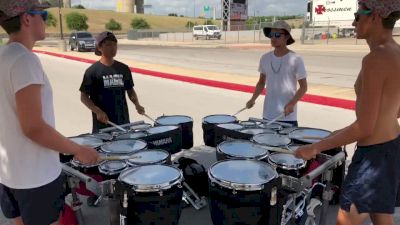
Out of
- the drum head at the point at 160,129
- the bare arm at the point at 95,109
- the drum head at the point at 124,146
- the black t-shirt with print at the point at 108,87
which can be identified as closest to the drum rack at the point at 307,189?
the drum head at the point at 124,146

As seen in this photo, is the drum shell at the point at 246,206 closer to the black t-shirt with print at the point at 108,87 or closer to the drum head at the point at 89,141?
the drum head at the point at 89,141

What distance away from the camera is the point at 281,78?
441cm

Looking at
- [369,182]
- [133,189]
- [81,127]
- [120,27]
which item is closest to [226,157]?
[133,189]

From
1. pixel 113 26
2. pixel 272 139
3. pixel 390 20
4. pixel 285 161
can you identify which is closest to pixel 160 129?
pixel 272 139

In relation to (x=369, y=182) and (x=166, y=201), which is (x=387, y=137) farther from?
(x=166, y=201)

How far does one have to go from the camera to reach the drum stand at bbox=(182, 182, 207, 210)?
3.84 m

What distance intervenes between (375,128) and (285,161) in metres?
1.06

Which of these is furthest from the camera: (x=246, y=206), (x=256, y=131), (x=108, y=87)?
(x=108, y=87)

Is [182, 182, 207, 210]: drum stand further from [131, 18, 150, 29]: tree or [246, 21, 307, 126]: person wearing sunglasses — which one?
[131, 18, 150, 29]: tree

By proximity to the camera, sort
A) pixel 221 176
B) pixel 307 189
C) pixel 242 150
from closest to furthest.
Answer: pixel 221 176 < pixel 307 189 < pixel 242 150

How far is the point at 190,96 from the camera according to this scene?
1038 cm

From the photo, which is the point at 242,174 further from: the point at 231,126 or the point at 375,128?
the point at 231,126

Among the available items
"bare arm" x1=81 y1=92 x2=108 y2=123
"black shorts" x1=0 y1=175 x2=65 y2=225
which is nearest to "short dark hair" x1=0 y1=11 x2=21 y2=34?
"black shorts" x1=0 y1=175 x2=65 y2=225

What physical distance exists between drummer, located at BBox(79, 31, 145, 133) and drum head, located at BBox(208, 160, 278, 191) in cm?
176
